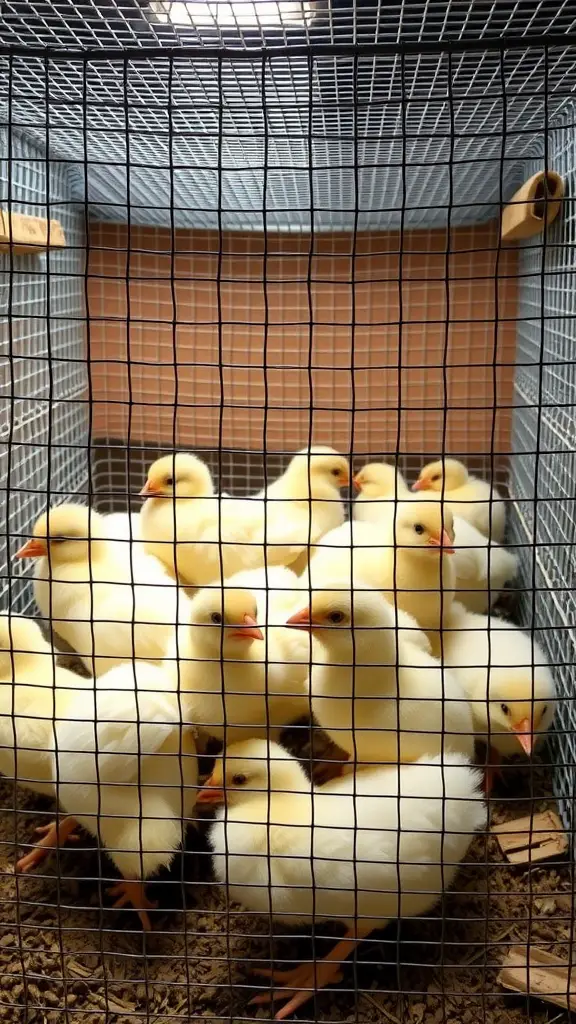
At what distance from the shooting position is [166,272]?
3.34m

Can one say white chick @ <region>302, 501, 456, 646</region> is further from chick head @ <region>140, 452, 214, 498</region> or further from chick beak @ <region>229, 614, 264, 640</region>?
chick head @ <region>140, 452, 214, 498</region>

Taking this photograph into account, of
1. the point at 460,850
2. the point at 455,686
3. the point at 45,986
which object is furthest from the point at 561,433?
the point at 45,986

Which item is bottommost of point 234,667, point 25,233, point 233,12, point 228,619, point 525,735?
point 525,735

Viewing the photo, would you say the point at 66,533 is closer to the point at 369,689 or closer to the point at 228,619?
the point at 228,619

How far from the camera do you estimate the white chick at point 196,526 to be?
7.21 ft

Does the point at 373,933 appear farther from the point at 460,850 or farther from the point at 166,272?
the point at 166,272

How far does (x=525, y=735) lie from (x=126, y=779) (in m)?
0.78

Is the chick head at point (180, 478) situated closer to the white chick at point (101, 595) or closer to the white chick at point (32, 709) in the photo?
the white chick at point (101, 595)

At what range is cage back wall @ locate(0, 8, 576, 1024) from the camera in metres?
1.24

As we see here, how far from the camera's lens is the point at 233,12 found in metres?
1.45

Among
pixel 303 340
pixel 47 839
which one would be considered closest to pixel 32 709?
pixel 47 839

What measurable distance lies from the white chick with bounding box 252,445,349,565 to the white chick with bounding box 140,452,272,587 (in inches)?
2.0

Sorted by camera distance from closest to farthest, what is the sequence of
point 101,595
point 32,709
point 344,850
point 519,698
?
1. point 344,850
2. point 32,709
3. point 519,698
4. point 101,595

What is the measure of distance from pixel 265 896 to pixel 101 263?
2.63 metres
